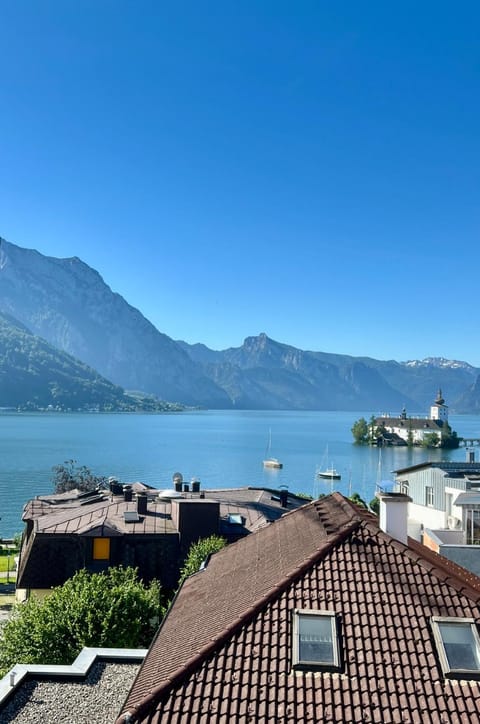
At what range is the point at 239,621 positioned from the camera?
422 inches

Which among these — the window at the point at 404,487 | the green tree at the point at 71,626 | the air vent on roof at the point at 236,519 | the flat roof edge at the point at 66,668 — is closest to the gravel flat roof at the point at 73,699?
the flat roof edge at the point at 66,668

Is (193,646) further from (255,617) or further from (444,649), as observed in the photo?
(444,649)

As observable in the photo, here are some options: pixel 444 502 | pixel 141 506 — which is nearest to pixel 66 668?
pixel 141 506

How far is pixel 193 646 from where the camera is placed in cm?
1117

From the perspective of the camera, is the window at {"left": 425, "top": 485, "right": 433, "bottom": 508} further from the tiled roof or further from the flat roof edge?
the tiled roof

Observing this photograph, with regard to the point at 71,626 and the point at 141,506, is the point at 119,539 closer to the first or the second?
the point at 141,506

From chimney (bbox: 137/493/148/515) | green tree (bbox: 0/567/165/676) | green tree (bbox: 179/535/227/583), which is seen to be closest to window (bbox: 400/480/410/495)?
green tree (bbox: 179/535/227/583)

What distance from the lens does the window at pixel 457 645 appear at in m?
9.92

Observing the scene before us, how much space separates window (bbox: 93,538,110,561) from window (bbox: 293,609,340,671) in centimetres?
2159

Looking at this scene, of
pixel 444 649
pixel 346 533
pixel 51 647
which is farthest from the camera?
pixel 51 647

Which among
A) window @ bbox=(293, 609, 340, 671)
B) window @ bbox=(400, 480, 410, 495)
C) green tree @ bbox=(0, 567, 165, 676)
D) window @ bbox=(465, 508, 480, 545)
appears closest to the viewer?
window @ bbox=(293, 609, 340, 671)

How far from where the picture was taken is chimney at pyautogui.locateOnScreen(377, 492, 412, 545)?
14.2m

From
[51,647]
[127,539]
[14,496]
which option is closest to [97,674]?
[51,647]

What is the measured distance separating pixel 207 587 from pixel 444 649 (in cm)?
666
